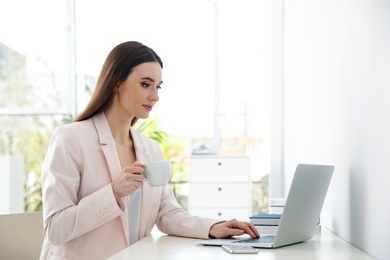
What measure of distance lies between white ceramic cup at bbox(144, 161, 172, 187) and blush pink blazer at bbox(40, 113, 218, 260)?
163mm

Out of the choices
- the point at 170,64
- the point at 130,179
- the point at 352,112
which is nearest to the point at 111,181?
the point at 130,179

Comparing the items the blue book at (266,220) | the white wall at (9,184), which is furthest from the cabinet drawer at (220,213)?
the blue book at (266,220)

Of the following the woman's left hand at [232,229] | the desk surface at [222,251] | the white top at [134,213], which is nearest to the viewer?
the desk surface at [222,251]

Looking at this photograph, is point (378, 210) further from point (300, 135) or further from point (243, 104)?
point (243, 104)

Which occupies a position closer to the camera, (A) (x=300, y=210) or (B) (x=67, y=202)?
(A) (x=300, y=210)

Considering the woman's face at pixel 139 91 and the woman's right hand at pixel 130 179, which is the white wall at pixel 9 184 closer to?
the woman's face at pixel 139 91

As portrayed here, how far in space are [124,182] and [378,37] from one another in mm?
867

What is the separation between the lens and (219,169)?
17.5 ft

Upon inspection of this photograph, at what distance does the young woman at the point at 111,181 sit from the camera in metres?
2.01

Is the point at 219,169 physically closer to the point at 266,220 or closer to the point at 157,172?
the point at 266,220

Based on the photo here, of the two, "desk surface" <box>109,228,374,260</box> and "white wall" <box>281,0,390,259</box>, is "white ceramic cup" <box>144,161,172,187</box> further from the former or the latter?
"white wall" <box>281,0,390,259</box>

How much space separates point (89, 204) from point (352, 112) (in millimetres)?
917

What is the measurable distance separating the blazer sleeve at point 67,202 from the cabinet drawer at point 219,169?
127 inches

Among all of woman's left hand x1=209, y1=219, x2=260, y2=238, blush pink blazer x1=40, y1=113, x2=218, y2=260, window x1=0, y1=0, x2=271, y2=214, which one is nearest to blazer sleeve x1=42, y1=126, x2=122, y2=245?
blush pink blazer x1=40, y1=113, x2=218, y2=260
